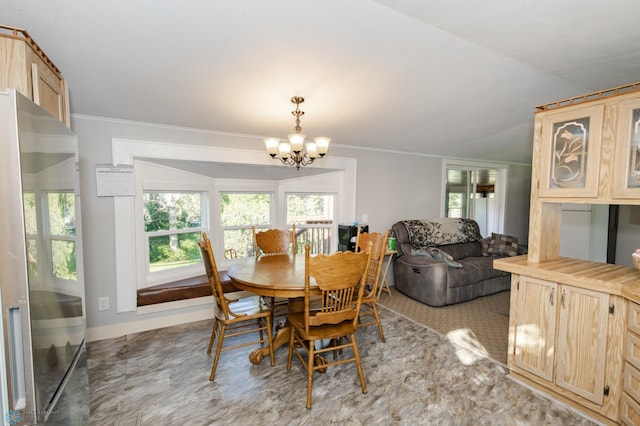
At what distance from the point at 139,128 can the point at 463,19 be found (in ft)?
9.27

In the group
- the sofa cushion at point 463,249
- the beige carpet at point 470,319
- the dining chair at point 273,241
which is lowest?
the beige carpet at point 470,319

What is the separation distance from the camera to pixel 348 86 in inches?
99.6

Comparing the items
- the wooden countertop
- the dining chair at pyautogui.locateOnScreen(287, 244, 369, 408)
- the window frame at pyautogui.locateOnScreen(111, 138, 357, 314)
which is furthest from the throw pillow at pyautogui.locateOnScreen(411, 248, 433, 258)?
the window frame at pyautogui.locateOnScreen(111, 138, 357, 314)

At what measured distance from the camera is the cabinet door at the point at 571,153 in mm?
1836

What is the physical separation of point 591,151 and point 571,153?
0.11 m

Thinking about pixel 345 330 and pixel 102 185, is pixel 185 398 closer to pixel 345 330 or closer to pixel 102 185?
pixel 345 330

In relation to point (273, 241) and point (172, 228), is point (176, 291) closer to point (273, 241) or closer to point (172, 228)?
point (172, 228)

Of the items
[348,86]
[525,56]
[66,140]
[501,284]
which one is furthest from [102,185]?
[501,284]

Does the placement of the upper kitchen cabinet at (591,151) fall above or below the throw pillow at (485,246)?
above

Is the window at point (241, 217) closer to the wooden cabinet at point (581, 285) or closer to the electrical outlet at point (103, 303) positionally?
the electrical outlet at point (103, 303)

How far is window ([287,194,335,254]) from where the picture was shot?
409 cm

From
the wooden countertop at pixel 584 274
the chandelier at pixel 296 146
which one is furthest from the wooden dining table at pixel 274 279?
the wooden countertop at pixel 584 274

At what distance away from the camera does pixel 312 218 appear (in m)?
4.20

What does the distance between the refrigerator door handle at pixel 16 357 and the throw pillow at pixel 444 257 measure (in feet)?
12.3
